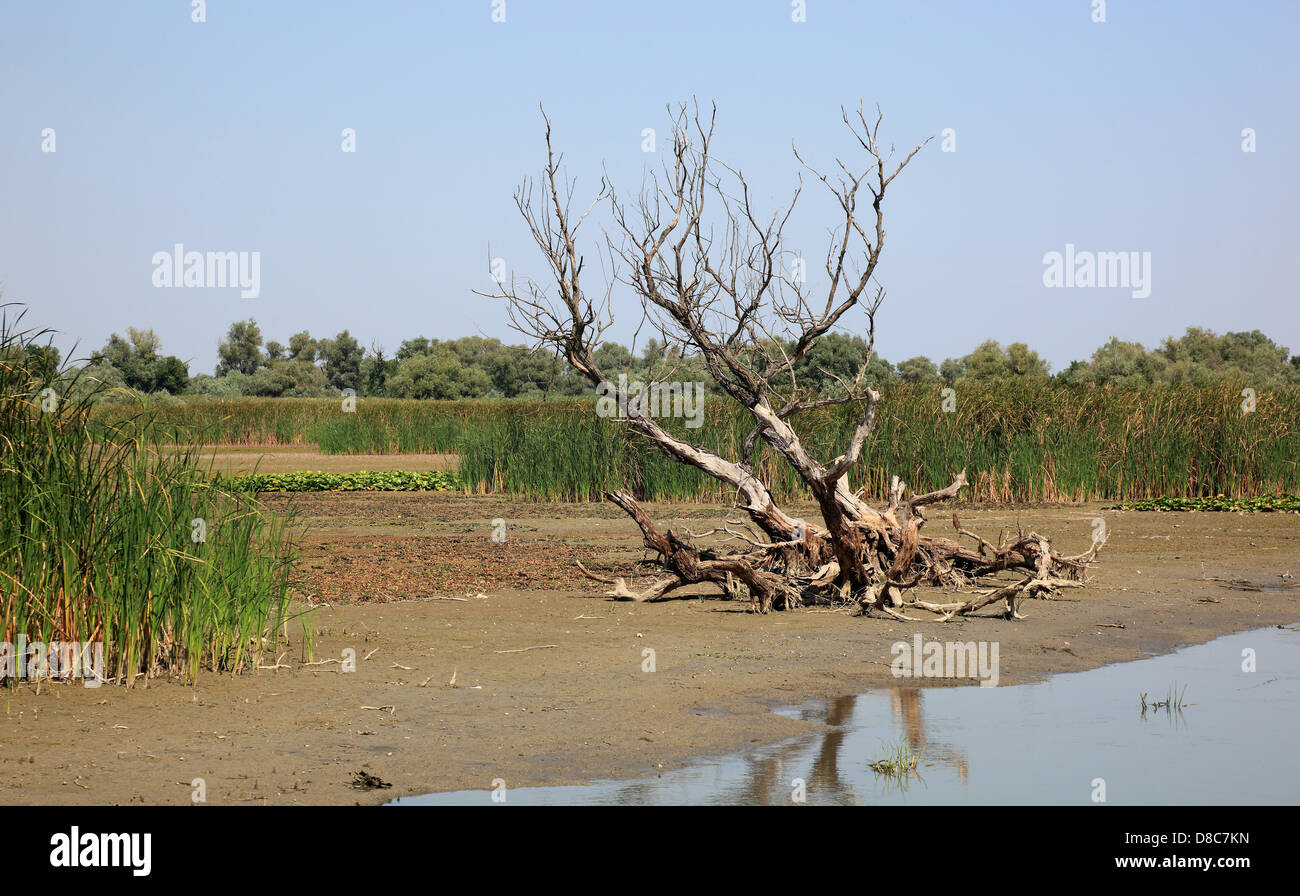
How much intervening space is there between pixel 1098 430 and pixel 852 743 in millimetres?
20106

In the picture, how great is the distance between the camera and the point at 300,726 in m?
7.77

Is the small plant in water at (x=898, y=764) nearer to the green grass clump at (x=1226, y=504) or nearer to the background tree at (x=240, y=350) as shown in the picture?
the green grass clump at (x=1226, y=504)

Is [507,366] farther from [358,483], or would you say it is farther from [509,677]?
[509,677]

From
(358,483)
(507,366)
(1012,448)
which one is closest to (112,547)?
(1012,448)

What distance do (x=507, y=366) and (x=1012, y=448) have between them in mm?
63119

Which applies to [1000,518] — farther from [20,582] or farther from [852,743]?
[20,582]

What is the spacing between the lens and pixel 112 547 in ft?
28.2

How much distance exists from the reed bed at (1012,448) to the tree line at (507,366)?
21.5 metres

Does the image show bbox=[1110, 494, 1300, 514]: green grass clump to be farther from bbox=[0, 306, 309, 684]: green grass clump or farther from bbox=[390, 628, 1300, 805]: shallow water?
bbox=[0, 306, 309, 684]: green grass clump

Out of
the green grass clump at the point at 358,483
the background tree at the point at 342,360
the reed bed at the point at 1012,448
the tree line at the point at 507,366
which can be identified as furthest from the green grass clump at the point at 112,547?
the background tree at the point at 342,360

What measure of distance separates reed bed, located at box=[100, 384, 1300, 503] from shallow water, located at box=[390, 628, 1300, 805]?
51.5ft

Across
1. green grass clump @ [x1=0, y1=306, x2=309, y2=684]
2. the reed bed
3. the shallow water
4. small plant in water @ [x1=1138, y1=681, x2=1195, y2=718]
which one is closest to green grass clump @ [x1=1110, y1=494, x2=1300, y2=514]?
the reed bed

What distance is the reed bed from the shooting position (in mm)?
25438
